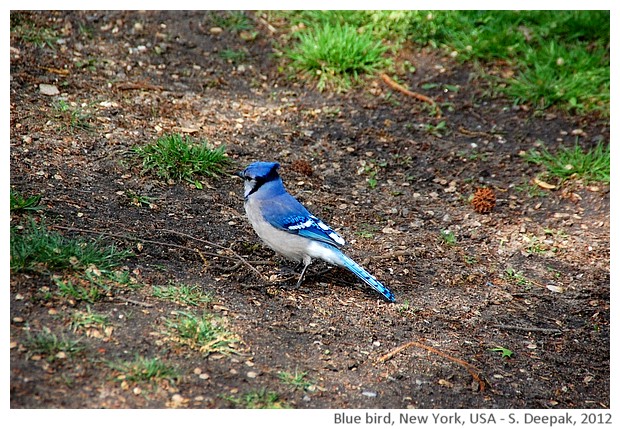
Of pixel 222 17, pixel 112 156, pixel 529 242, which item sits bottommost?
pixel 529 242

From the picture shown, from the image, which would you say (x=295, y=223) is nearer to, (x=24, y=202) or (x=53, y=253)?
(x=53, y=253)

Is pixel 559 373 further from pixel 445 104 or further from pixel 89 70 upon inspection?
pixel 89 70

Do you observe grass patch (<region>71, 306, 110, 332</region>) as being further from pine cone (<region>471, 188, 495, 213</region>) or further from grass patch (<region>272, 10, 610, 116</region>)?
grass patch (<region>272, 10, 610, 116</region>)

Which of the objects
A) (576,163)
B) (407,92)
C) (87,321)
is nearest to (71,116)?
(87,321)

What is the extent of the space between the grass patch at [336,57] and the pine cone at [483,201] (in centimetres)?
170

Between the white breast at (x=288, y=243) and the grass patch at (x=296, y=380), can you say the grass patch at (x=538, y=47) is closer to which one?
the white breast at (x=288, y=243)

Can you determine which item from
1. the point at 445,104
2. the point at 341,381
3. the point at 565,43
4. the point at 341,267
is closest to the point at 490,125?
the point at 445,104

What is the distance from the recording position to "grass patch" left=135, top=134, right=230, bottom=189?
5.41m

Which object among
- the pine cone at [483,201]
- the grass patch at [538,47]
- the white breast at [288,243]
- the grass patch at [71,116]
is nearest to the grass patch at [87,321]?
the white breast at [288,243]

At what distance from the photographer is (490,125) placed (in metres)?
6.82

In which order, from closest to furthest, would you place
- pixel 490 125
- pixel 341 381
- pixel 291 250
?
pixel 341 381 < pixel 291 250 < pixel 490 125

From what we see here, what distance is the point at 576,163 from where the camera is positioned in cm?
625

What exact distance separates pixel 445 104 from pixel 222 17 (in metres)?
2.21

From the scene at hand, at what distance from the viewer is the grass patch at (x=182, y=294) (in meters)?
4.05
